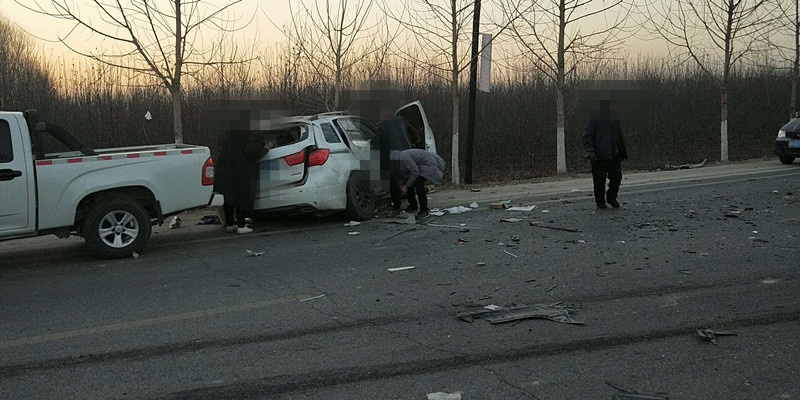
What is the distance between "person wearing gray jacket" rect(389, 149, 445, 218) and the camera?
36.3 feet

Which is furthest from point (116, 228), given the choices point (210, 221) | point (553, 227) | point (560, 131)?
point (560, 131)

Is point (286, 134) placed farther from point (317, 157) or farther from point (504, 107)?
point (504, 107)

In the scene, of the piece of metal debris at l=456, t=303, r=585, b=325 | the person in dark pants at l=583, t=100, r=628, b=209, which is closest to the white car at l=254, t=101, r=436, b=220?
the person in dark pants at l=583, t=100, r=628, b=209

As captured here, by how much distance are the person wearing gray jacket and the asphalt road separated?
3.48 ft

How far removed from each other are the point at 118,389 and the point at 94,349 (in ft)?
3.01

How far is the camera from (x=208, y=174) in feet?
29.7

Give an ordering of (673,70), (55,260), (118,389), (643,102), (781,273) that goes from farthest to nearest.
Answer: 1. (673,70)
2. (643,102)
3. (55,260)
4. (781,273)
5. (118,389)

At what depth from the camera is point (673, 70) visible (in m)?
27.4

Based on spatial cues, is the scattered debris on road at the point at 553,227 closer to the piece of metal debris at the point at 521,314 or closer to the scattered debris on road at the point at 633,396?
the piece of metal debris at the point at 521,314

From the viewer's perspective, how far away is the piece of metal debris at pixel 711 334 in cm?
501

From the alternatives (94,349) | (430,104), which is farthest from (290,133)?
(430,104)

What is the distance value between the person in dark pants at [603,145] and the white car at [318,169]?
3.37 m

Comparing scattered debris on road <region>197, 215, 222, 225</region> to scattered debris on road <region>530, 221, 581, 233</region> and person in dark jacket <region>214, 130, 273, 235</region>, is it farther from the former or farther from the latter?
scattered debris on road <region>530, 221, 581, 233</region>

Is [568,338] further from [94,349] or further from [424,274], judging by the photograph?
[94,349]
